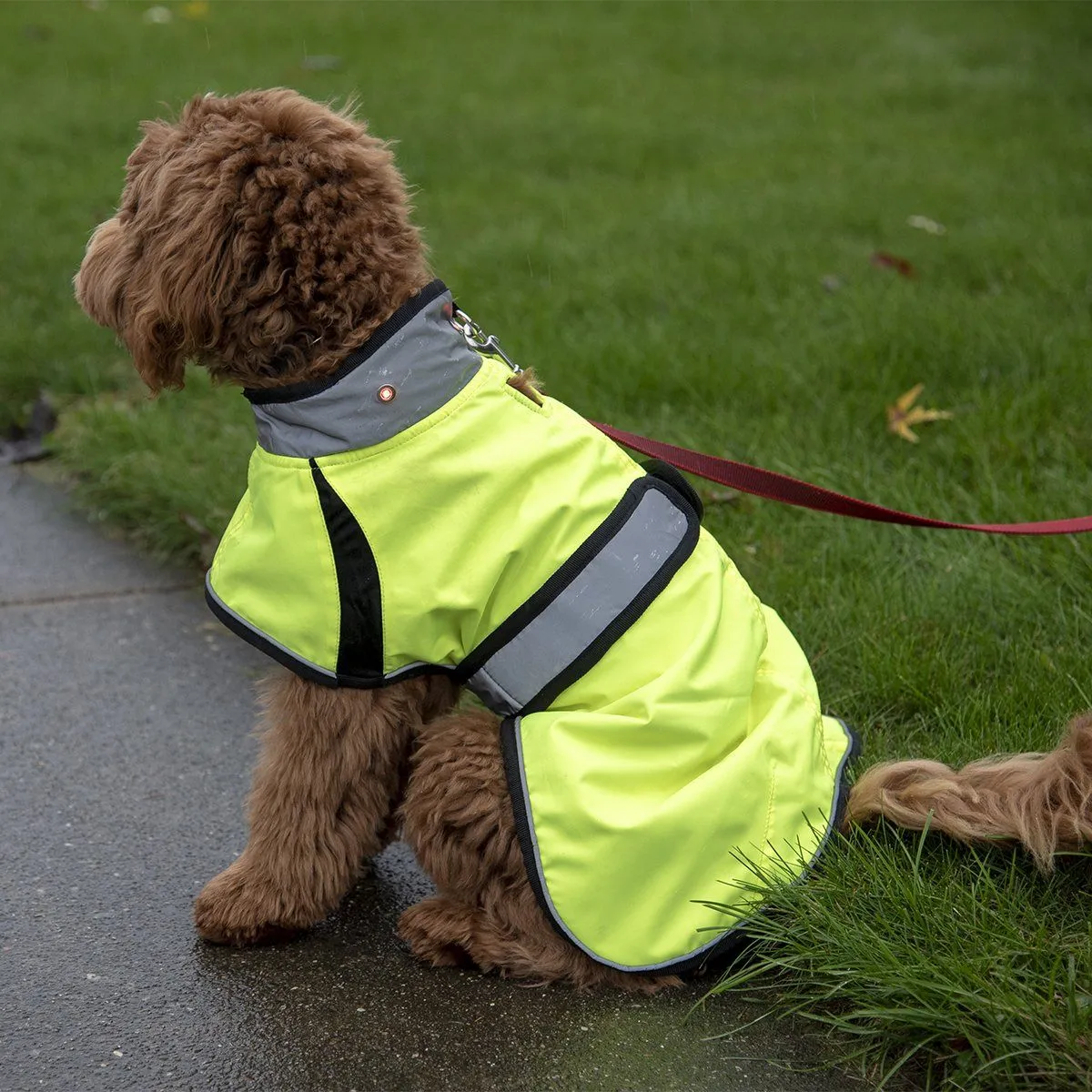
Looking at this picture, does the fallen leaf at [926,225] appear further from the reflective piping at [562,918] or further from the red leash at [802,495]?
the reflective piping at [562,918]

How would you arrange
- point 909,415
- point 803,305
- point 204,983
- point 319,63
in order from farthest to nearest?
1. point 319,63
2. point 803,305
3. point 909,415
4. point 204,983

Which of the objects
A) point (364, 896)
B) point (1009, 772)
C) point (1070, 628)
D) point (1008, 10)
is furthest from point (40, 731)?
point (1008, 10)

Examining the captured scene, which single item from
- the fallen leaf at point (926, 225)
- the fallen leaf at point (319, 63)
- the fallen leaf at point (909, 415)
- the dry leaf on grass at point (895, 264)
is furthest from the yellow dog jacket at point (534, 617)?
the fallen leaf at point (319, 63)

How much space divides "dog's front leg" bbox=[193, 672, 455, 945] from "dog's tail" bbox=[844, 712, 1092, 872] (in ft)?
3.05

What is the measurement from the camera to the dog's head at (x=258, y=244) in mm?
2393

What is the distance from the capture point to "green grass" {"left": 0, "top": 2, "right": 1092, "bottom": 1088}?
2.45 m

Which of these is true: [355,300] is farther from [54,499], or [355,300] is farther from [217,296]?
[54,499]

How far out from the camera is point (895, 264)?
5945mm

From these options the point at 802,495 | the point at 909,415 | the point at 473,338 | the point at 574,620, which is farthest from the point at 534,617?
the point at 909,415

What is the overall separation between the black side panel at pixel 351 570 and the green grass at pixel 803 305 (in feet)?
3.04

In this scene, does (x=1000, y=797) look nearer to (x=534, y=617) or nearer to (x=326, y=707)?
(x=534, y=617)

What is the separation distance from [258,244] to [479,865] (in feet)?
4.00

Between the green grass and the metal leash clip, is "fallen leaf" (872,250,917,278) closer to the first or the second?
the green grass

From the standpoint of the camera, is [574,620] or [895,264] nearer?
[574,620]
